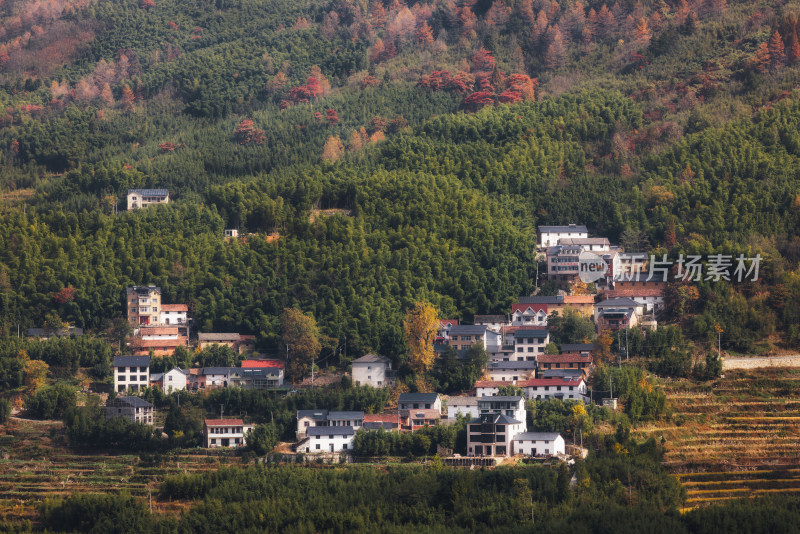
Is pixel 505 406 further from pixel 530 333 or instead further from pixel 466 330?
pixel 466 330

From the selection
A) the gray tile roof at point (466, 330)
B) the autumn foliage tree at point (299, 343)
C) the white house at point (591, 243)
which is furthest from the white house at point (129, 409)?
the white house at point (591, 243)

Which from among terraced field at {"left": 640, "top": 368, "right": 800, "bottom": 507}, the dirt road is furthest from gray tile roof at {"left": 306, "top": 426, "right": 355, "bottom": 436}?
the dirt road

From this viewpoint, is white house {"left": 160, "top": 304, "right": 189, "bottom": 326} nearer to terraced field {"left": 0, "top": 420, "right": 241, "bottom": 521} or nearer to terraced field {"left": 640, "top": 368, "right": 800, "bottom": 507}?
terraced field {"left": 0, "top": 420, "right": 241, "bottom": 521}

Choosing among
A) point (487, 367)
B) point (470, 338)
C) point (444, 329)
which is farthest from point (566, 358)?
point (444, 329)

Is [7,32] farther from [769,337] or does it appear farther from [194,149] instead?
[769,337]

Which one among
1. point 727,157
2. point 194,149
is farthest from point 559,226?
point 194,149
